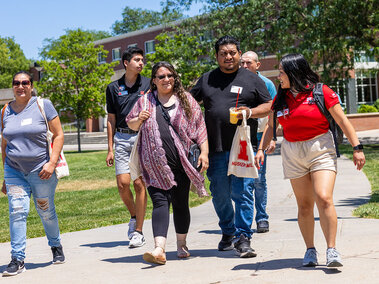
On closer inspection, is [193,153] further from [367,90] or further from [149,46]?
[149,46]

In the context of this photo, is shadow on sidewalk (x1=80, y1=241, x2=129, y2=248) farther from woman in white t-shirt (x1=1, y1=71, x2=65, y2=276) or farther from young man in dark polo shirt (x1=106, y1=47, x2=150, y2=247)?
woman in white t-shirt (x1=1, y1=71, x2=65, y2=276)

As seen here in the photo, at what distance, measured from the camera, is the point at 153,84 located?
591cm

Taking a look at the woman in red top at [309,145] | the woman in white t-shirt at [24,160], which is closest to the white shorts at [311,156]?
the woman in red top at [309,145]

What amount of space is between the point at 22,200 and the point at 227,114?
6.88 feet

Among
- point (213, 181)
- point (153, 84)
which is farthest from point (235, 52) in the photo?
point (213, 181)

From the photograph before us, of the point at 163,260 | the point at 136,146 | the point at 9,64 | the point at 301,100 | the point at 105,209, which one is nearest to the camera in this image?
the point at 301,100

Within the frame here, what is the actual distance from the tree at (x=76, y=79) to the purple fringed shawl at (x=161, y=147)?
3530cm

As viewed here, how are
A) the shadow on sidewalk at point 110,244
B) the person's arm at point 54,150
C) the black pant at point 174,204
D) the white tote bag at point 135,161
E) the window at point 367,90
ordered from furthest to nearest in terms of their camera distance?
the window at point 367,90 → the shadow on sidewalk at point 110,244 → the white tote bag at point 135,161 → the person's arm at point 54,150 → the black pant at point 174,204

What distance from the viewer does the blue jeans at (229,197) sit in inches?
232

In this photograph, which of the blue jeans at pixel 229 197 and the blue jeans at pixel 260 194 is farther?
the blue jeans at pixel 260 194

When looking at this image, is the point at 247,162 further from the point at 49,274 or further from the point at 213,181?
the point at 49,274

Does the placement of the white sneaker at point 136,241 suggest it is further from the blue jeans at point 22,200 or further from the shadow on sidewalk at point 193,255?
the blue jeans at point 22,200

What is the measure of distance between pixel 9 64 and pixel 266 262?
266 feet

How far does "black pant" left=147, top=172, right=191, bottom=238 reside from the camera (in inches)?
220
